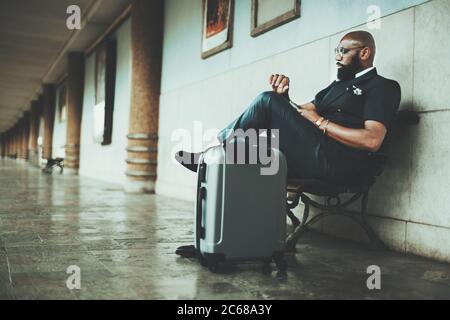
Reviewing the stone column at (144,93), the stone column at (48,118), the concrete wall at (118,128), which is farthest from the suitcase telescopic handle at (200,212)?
the stone column at (48,118)

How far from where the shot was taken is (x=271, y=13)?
4.30 m

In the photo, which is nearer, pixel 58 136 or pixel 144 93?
pixel 144 93

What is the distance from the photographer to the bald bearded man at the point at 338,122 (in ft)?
8.08

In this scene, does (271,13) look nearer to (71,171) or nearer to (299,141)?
(299,141)

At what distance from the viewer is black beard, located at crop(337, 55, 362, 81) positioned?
2809 mm

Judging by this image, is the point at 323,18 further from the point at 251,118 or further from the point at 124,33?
the point at 124,33

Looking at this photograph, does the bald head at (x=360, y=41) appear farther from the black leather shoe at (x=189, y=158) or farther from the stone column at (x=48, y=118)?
the stone column at (x=48, y=118)

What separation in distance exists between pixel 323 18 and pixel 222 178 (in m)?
2.08

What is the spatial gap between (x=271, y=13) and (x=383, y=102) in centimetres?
208

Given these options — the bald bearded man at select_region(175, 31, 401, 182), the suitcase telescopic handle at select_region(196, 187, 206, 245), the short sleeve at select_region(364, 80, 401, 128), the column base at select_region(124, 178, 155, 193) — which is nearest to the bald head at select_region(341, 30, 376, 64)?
the bald bearded man at select_region(175, 31, 401, 182)

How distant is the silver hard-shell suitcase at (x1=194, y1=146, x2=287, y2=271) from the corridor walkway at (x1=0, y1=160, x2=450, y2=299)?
0.33ft

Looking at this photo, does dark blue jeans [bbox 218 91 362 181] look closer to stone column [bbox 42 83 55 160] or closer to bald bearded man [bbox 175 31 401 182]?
bald bearded man [bbox 175 31 401 182]

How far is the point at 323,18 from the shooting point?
3641 millimetres

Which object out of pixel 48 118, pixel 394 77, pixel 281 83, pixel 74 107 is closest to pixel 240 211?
pixel 281 83
